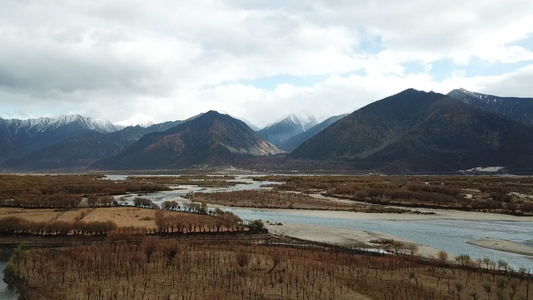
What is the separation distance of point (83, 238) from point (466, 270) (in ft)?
134

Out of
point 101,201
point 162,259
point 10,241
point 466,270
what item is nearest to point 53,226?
point 10,241

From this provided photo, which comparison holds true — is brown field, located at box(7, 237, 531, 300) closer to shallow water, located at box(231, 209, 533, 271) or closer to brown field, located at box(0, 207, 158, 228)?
shallow water, located at box(231, 209, 533, 271)

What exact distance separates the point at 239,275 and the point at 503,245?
33.7 m

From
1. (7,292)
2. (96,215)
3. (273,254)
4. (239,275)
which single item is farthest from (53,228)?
(239,275)

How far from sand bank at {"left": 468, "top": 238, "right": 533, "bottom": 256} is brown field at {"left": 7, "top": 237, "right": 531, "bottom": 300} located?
13.2 meters

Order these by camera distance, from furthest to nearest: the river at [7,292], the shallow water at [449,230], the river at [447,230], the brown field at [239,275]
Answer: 1. the river at [447,230]
2. the shallow water at [449,230]
3. the river at [7,292]
4. the brown field at [239,275]

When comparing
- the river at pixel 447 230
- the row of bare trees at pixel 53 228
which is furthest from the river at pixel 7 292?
the river at pixel 447 230

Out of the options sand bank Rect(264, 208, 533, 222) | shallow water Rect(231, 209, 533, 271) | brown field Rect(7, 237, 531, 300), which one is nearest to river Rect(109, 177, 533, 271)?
shallow water Rect(231, 209, 533, 271)

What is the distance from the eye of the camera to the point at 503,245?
4347 cm

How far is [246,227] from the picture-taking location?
50969 millimetres

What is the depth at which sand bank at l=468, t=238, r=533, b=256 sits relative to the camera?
135ft

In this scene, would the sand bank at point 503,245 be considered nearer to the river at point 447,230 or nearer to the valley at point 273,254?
the valley at point 273,254

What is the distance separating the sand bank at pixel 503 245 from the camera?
1625 inches

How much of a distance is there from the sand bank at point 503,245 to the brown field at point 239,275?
13.2 m
